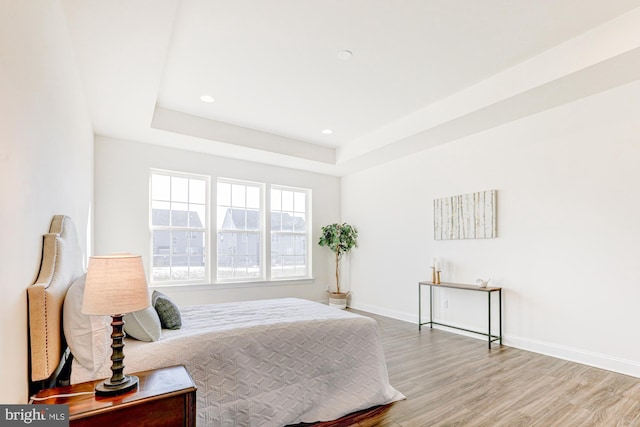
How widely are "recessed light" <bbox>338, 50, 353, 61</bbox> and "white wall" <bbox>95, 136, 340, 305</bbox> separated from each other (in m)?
3.04

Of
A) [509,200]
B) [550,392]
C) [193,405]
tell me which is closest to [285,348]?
[193,405]

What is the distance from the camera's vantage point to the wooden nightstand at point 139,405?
1.34 meters

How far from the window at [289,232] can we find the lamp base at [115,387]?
4.49 meters

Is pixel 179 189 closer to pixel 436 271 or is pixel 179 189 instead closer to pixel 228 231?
pixel 228 231

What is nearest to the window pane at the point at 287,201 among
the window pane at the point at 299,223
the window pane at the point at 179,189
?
the window pane at the point at 299,223

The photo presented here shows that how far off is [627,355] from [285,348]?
321 cm

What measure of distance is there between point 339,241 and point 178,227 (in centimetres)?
272

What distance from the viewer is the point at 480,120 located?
396 centimetres

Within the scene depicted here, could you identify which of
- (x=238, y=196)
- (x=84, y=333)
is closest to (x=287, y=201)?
(x=238, y=196)

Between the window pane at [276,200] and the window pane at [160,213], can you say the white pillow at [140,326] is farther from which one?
the window pane at [276,200]

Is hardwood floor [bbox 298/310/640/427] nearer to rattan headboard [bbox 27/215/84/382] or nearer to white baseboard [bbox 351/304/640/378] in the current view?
white baseboard [bbox 351/304/640/378]

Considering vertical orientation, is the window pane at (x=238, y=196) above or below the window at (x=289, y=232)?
above

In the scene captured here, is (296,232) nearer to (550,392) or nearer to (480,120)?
(480,120)

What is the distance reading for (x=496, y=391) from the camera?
2.79 metres
